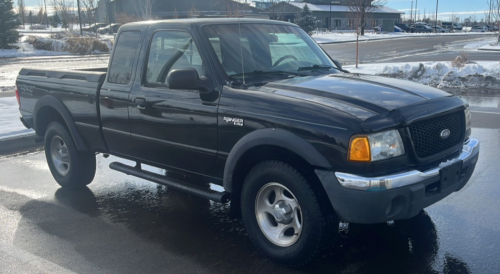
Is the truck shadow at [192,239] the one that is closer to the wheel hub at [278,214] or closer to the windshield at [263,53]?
the wheel hub at [278,214]

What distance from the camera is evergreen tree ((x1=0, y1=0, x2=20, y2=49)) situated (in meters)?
34.9

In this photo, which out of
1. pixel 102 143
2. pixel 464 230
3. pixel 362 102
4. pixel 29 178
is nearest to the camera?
pixel 362 102

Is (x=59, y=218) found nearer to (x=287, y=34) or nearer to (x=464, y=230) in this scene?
(x=287, y=34)

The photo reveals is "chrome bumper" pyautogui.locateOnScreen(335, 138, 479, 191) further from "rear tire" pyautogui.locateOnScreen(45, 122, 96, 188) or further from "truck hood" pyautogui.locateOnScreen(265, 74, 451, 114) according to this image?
"rear tire" pyautogui.locateOnScreen(45, 122, 96, 188)

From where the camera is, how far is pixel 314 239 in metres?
3.70

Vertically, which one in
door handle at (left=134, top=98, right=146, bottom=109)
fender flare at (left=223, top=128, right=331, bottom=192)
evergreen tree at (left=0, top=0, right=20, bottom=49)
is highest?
evergreen tree at (left=0, top=0, right=20, bottom=49)

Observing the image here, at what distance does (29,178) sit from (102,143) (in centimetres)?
187

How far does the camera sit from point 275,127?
382 cm

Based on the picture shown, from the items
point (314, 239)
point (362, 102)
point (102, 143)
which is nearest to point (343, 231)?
point (314, 239)

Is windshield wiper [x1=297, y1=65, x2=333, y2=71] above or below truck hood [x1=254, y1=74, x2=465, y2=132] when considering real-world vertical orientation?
above

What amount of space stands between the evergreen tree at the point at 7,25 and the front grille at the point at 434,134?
37.0m

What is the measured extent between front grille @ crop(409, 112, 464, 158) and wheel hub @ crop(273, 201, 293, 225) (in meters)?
1.08

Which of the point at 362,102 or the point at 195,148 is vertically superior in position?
the point at 362,102

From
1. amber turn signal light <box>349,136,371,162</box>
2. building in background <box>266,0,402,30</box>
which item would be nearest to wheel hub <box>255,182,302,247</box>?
amber turn signal light <box>349,136,371,162</box>
